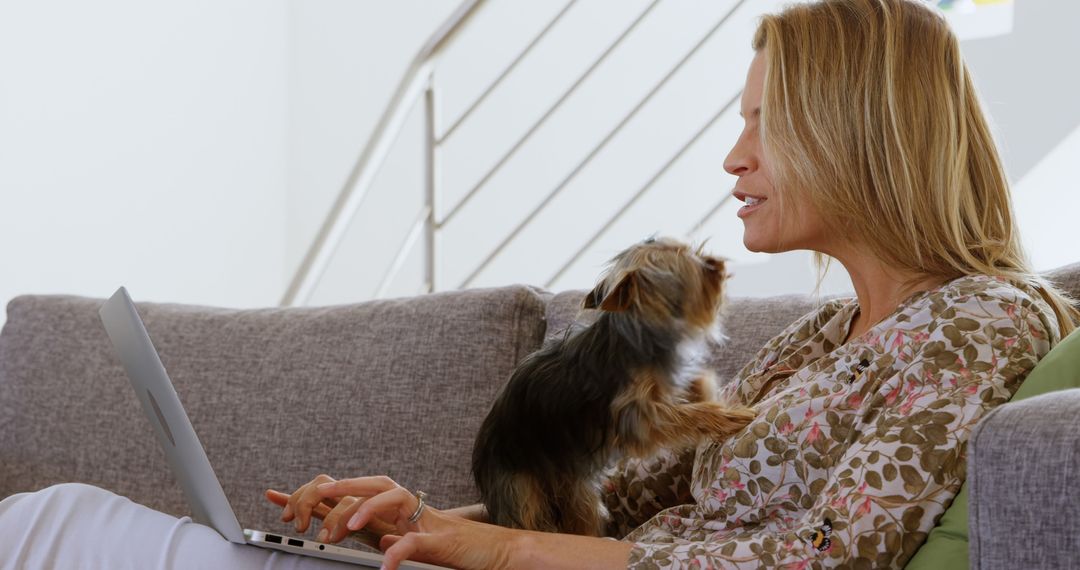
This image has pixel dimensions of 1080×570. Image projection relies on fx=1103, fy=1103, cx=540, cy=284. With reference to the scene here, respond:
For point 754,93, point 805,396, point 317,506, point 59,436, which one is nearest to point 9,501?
point 317,506

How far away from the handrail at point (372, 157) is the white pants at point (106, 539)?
1.75 metres

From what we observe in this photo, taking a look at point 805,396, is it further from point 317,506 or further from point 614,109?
point 614,109

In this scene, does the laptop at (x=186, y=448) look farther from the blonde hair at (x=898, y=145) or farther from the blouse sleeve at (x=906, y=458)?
the blonde hair at (x=898, y=145)

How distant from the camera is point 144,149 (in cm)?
477

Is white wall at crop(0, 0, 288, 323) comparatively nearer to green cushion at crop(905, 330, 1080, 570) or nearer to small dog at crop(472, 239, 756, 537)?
small dog at crop(472, 239, 756, 537)

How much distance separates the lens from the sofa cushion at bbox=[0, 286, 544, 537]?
2.02 m

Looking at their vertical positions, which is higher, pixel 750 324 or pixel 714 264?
pixel 714 264

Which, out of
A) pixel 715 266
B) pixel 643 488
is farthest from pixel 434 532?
pixel 715 266

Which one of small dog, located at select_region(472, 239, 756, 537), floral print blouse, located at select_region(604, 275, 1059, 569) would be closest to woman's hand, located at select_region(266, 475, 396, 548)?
small dog, located at select_region(472, 239, 756, 537)

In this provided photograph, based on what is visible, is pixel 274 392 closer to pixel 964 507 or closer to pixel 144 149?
pixel 964 507

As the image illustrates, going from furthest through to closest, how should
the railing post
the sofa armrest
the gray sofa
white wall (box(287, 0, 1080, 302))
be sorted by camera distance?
1. white wall (box(287, 0, 1080, 302))
2. the railing post
3. the gray sofa
4. the sofa armrest

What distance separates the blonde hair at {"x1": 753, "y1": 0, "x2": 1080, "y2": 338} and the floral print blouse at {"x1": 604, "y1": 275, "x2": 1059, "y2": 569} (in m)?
0.08

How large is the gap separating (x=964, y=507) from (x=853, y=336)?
1.51ft

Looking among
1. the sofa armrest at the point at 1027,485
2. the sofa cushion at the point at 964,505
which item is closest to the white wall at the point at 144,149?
the sofa cushion at the point at 964,505
